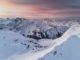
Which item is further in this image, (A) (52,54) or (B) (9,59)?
(B) (9,59)

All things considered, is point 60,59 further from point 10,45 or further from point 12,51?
point 10,45

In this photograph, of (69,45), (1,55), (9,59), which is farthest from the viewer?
(1,55)

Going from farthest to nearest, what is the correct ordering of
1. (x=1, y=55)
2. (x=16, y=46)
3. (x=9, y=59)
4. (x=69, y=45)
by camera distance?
(x=16, y=46) < (x=1, y=55) < (x=9, y=59) < (x=69, y=45)

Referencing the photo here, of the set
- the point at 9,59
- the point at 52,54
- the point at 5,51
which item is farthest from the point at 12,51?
the point at 52,54

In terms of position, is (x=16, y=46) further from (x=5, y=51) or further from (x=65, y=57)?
(x=65, y=57)

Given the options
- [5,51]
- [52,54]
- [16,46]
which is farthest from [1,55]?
[52,54]

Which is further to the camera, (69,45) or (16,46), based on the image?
(16,46)

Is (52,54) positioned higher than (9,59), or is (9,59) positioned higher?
(52,54)

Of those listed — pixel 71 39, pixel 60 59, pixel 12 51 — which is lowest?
pixel 12 51

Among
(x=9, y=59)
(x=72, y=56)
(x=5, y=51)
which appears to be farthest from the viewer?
(x=5, y=51)
